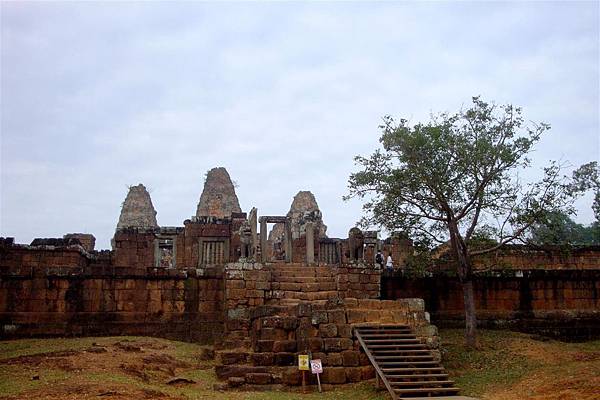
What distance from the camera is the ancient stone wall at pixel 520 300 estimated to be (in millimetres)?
20078

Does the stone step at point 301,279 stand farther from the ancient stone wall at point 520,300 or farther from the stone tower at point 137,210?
the stone tower at point 137,210

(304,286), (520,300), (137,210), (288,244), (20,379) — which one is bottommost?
(20,379)

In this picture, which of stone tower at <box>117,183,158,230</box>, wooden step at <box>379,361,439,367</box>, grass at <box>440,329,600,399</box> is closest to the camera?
grass at <box>440,329,600,399</box>

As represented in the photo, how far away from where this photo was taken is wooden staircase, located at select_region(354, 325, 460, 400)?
11992 millimetres

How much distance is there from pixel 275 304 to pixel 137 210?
30406 mm

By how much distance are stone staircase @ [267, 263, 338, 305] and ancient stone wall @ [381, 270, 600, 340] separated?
2.78 m

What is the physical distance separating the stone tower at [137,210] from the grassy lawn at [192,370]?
1097 inches

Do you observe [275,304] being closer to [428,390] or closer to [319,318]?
[319,318]

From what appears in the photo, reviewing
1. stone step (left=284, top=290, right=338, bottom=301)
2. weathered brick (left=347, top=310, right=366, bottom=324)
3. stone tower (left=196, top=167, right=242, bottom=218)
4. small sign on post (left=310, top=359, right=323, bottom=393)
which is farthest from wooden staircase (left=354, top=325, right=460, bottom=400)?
stone tower (left=196, top=167, right=242, bottom=218)

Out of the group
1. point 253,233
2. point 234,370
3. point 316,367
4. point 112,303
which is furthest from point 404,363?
point 112,303

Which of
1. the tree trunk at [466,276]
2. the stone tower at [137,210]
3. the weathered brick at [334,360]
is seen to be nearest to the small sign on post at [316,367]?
→ the weathered brick at [334,360]

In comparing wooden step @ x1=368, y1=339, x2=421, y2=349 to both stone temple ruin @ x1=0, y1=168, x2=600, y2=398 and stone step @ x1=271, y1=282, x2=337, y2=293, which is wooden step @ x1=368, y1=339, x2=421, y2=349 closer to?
stone temple ruin @ x1=0, y1=168, x2=600, y2=398

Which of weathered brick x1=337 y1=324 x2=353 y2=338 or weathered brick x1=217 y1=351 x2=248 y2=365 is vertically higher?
weathered brick x1=337 y1=324 x2=353 y2=338

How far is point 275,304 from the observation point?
17.1m
